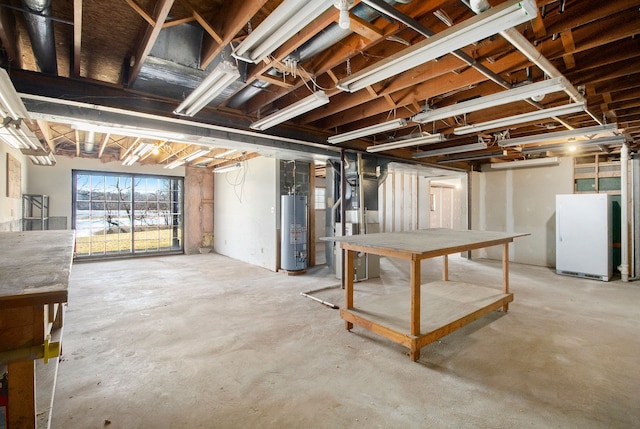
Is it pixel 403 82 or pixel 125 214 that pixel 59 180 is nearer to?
pixel 125 214

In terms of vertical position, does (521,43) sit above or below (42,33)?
below

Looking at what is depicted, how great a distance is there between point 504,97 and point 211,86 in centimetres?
249

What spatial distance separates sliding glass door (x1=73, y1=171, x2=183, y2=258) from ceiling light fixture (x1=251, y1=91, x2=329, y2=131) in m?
5.66

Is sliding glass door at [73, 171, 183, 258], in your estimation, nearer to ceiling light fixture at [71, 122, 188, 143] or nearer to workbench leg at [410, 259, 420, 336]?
ceiling light fixture at [71, 122, 188, 143]

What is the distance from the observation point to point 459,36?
169 cm

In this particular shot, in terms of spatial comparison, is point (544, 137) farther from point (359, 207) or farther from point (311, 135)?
point (311, 135)

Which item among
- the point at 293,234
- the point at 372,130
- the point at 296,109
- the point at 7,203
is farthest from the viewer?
the point at 293,234

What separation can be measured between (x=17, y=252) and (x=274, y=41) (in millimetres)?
2030

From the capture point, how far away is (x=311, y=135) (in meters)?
4.38

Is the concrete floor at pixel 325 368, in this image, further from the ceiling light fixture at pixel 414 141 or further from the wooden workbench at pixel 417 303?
the ceiling light fixture at pixel 414 141

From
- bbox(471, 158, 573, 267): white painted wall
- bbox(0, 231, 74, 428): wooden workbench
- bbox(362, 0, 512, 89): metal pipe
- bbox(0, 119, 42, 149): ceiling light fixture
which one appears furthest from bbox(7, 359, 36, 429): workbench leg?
bbox(471, 158, 573, 267): white painted wall

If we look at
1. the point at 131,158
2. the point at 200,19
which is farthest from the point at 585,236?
the point at 131,158

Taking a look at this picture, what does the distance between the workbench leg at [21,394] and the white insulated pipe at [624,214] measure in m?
7.37

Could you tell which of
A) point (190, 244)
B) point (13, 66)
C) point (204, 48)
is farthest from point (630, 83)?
point (190, 244)
